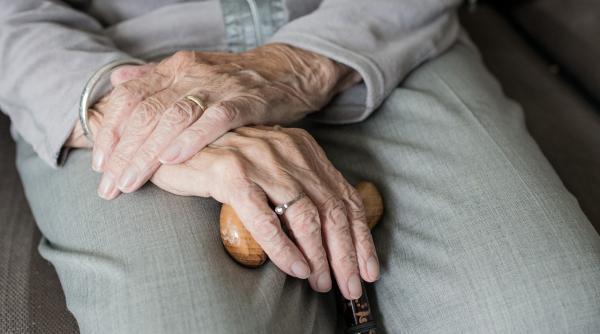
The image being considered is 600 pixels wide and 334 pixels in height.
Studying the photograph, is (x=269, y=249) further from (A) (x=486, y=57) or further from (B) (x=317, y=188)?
(A) (x=486, y=57)

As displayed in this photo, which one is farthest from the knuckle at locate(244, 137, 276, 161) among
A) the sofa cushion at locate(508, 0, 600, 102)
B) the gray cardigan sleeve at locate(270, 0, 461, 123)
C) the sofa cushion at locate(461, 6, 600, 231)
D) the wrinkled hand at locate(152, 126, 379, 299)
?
the sofa cushion at locate(508, 0, 600, 102)

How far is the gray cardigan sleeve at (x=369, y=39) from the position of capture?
0.84 metres

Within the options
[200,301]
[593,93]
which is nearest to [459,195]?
[200,301]

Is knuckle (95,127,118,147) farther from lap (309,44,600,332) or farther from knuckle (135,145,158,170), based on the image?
lap (309,44,600,332)

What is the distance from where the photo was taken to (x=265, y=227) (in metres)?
0.63

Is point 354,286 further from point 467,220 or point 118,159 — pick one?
point 118,159

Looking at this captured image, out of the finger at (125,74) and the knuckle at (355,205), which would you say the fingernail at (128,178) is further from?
the knuckle at (355,205)

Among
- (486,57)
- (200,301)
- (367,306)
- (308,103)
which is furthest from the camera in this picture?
(486,57)

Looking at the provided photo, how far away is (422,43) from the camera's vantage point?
90 centimetres

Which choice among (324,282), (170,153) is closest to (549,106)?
(324,282)

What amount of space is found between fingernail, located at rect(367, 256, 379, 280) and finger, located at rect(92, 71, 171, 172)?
366 mm

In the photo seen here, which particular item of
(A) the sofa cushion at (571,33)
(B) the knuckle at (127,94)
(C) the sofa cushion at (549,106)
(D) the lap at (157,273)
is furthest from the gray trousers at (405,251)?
(A) the sofa cushion at (571,33)

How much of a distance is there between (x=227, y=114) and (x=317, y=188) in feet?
0.49

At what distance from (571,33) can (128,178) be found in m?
1.05
